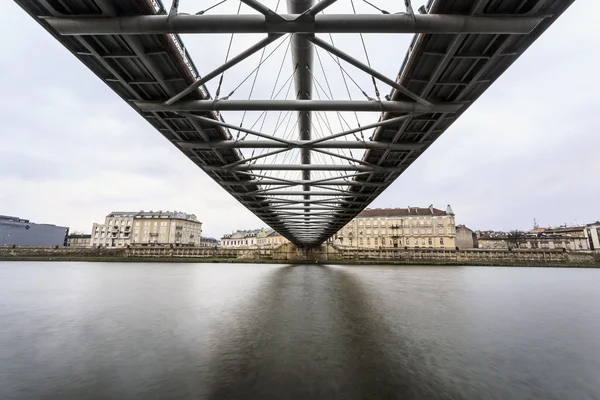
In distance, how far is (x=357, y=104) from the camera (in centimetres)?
848

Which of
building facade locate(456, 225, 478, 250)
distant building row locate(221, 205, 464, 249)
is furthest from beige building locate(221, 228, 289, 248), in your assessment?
building facade locate(456, 225, 478, 250)

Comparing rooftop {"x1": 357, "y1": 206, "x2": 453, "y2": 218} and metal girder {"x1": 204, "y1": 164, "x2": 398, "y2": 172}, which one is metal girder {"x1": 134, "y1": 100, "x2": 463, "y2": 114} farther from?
rooftop {"x1": 357, "y1": 206, "x2": 453, "y2": 218}

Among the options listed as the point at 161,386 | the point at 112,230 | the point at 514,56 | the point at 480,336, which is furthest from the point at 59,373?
the point at 112,230

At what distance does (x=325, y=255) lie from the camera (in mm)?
72438

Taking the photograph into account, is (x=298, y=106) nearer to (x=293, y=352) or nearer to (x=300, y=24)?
(x=300, y=24)

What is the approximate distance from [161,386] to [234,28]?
6.51m

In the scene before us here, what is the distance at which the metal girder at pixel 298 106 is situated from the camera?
8469 millimetres

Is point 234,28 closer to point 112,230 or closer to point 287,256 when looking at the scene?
point 287,256

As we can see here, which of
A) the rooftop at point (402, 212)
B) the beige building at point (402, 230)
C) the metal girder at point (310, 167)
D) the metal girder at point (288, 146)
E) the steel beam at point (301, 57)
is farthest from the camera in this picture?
the rooftop at point (402, 212)

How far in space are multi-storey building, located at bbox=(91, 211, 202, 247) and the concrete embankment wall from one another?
2639 centimetres

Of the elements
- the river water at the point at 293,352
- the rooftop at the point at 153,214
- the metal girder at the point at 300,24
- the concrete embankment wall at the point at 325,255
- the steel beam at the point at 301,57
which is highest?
the rooftop at the point at 153,214

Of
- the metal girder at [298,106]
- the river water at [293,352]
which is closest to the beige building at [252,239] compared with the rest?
the river water at [293,352]

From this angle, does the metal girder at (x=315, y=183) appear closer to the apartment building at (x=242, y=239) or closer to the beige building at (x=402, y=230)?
the beige building at (x=402, y=230)

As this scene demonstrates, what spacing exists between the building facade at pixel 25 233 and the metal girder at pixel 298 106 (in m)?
101
